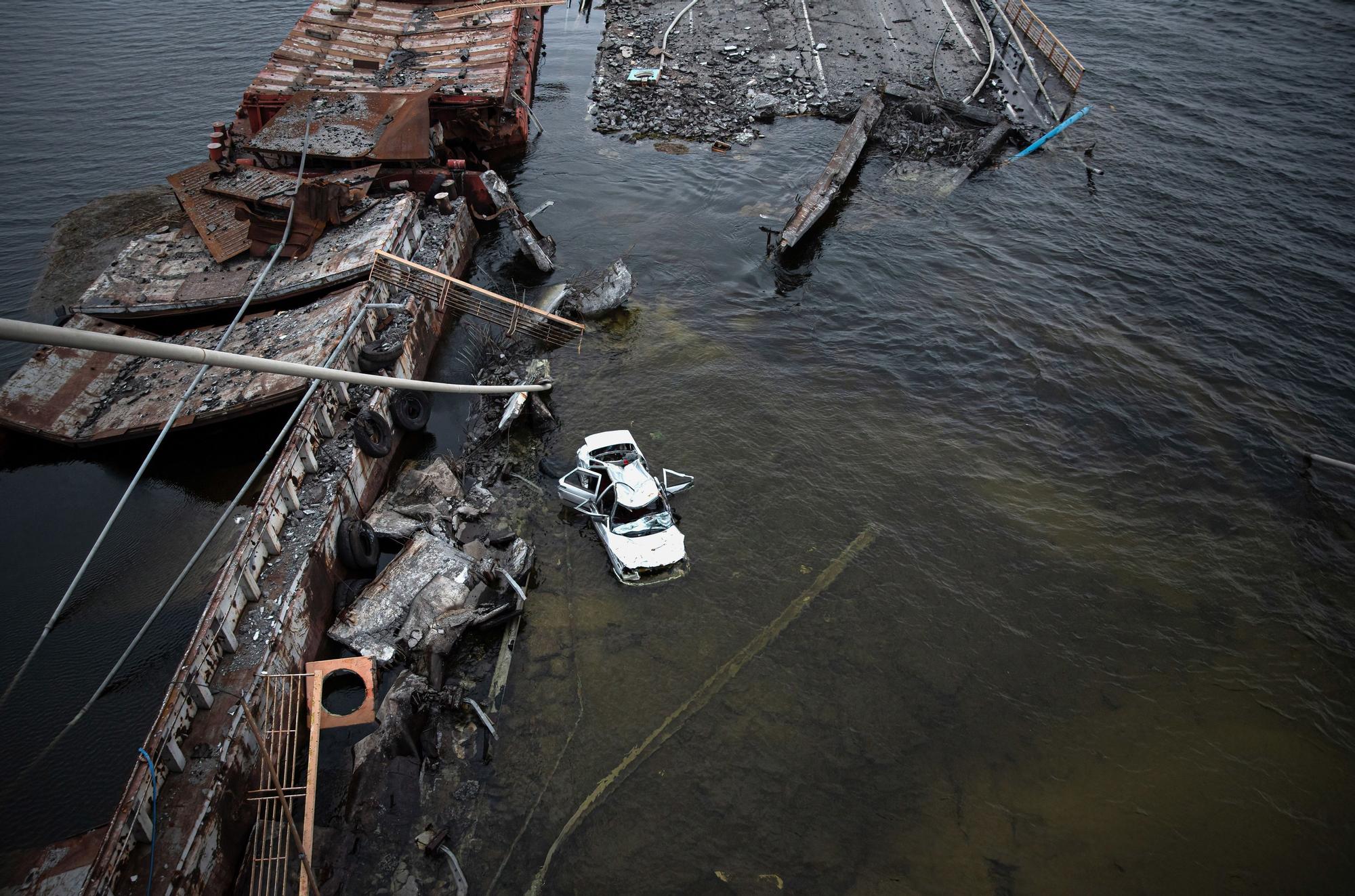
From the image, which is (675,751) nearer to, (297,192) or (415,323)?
(415,323)

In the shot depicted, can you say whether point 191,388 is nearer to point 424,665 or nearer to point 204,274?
point 424,665

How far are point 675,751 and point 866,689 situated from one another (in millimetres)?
3815

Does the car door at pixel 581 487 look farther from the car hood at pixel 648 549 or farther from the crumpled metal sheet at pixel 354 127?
the crumpled metal sheet at pixel 354 127

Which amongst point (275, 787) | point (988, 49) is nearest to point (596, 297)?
point (275, 787)

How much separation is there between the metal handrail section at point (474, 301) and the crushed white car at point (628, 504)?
5.14 metres

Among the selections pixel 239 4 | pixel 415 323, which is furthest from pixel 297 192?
pixel 239 4

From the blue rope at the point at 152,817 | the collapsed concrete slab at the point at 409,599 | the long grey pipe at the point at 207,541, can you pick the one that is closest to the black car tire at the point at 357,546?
the collapsed concrete slab at the point at 409,599

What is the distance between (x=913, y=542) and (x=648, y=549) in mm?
6124

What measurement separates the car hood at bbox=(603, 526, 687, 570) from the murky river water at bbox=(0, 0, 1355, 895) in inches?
26.1

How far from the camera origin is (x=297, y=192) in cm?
1870

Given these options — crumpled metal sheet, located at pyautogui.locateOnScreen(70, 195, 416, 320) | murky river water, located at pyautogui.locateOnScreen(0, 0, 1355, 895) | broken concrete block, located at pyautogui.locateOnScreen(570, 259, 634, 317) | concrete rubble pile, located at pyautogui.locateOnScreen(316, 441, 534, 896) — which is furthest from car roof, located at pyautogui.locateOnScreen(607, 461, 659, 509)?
crumpled metal sheet, located at pyautogui.locateOnScreen(70, 195, 416, 320)

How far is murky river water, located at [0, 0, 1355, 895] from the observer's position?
11.3 metres

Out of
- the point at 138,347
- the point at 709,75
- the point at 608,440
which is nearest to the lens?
the point at 138,347

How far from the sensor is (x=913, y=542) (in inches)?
614
